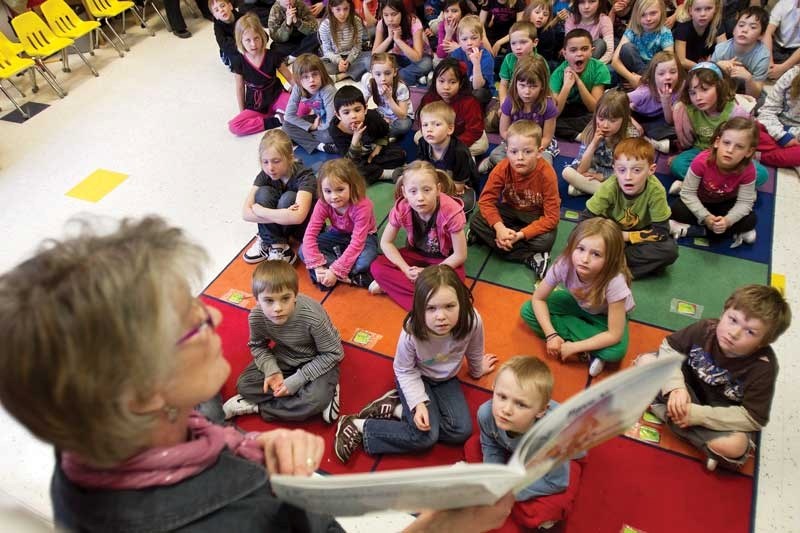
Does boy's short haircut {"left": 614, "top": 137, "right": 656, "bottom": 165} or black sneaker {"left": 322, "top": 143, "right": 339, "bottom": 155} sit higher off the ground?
boy's short haircut {"left": 614, "top": 137, "right": 656, "bottom": 165}

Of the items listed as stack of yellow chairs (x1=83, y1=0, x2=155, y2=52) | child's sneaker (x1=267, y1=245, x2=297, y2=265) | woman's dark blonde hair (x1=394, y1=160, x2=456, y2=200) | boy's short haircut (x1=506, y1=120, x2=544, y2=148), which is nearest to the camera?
woman's dark blonde hair (x1=394, y1=160, x2=456, y2=200)

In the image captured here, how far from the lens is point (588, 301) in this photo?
94.9 inches

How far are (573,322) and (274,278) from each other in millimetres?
1349

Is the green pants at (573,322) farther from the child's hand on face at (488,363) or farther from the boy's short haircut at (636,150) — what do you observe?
the boy's short haircut at (636,150)

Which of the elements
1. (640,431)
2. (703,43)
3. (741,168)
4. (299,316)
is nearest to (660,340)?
(640,431)

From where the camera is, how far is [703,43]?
4.43 meters

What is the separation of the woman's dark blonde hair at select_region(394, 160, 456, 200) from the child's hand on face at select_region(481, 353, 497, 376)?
2.86 feet

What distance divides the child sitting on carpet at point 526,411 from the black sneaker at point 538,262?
44.6 inches

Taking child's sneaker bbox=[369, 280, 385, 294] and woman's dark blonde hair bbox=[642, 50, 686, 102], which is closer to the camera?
child's sneaker bbox=[369, 280, 385, 294]

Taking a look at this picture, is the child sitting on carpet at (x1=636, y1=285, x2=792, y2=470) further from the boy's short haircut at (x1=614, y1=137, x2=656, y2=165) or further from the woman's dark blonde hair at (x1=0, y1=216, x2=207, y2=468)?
the woman's dark blonde hair at (x1=0, y1=216, x2=207, y2=468)

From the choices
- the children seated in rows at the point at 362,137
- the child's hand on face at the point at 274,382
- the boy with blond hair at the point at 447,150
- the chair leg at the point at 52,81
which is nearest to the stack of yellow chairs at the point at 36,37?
the chair leg at the point at 52,81

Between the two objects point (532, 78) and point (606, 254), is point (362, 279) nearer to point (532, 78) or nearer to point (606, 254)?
point (606, 254)

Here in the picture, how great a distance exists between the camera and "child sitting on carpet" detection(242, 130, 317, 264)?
306 centimetres

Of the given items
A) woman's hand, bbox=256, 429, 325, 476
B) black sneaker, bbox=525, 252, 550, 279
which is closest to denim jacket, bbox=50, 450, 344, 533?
woman's hand, bbox=256, 429, 325, 476
